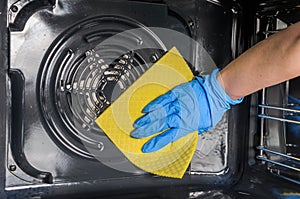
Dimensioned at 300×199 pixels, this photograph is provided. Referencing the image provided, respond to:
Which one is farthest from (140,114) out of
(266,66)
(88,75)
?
(266,66)

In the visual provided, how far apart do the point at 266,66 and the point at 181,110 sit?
359 mm

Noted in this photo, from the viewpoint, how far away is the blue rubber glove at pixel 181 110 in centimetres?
148

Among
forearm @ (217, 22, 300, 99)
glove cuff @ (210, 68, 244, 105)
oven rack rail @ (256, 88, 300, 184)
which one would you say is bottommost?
oven rack rail @ (256, 88, 300, 184)

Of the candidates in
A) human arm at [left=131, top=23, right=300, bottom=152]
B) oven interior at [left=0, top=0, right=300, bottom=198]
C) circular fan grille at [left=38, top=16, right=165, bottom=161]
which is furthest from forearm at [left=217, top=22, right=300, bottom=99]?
circular fan grille at [left=38, top=16, right=165, bottom=161]

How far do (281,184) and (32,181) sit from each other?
88 centimetres

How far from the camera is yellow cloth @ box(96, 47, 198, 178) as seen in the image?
1.50m

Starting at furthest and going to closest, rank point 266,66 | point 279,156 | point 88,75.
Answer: point 279,156, point 88,75, point 266,66

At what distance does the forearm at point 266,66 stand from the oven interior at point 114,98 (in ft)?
0.68

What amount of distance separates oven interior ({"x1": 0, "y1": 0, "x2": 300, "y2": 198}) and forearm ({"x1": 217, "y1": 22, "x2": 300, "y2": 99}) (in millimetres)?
206

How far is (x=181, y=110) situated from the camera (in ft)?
4.95

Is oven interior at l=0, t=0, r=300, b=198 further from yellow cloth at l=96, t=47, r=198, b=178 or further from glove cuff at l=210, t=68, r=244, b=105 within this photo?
glove cuff at l=210, t=68, r=244, b=105

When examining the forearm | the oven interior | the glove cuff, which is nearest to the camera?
the forearm

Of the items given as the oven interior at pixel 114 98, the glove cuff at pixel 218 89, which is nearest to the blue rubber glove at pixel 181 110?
the glove cuff at pixel 218 89

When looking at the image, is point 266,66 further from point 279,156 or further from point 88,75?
point 88,75
